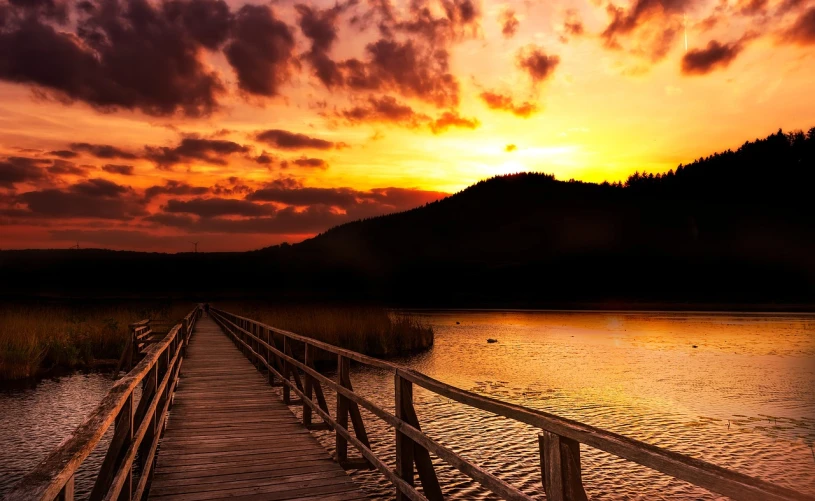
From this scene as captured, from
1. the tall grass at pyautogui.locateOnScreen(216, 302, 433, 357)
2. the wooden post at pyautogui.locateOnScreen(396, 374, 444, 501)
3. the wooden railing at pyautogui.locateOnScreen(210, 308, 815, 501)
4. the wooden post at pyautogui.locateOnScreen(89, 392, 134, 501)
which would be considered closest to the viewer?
the wooden railing at pyautogui.locateOnScreen(210, 308, 815, 501)

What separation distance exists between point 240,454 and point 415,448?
3.01 m

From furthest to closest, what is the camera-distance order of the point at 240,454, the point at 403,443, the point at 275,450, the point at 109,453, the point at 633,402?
the point at 633,402, the point at 275,450, the point at 240,454, the point at 403,443, the point at 109,453

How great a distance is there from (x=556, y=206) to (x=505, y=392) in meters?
155

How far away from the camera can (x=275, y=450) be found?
7.21 meters

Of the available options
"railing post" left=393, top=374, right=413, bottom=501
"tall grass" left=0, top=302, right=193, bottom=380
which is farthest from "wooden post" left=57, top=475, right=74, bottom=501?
"tall grass" left=0, top=302, right=193, bottom=380

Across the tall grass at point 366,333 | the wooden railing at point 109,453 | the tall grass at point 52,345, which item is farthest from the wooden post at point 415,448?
the tall grass at point 366,333

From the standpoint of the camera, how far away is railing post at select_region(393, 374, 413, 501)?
488 cm

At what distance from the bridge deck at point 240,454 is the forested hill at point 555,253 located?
71366 millimetres

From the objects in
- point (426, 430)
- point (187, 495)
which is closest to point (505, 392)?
point (426, 430)

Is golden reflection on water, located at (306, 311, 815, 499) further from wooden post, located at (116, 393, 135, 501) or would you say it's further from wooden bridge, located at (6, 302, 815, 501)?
wooden post, located at (116, 393, 135, 501)

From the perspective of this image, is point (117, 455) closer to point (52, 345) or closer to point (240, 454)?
point (240, 454)

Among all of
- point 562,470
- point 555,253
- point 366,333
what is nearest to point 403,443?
point 562,470

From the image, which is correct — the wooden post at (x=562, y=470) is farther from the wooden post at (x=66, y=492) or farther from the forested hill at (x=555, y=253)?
the forested hill at (x=555, y=253)

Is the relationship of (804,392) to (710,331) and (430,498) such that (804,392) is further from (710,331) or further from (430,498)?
(710,331)
